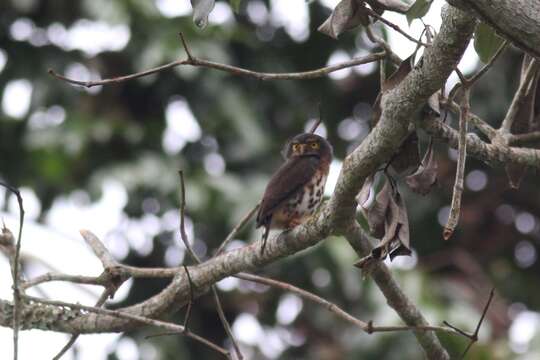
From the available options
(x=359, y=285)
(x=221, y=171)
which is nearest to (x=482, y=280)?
(x=359, y=285)

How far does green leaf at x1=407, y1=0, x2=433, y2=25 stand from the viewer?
120 inches

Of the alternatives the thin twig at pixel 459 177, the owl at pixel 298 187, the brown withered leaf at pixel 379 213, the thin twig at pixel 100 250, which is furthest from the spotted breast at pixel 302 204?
the thin twig at pixel 459 177

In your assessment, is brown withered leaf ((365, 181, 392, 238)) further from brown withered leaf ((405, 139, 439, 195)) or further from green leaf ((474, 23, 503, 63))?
green leaf ((474, 23, 503, 63))

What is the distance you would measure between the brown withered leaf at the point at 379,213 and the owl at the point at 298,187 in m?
1.26

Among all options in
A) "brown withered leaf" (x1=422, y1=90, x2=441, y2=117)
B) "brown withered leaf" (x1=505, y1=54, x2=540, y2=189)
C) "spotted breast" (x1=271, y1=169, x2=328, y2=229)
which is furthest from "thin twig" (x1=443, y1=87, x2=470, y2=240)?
"spotted breast" (x1=271, y1=169, x2=328, y2=229)

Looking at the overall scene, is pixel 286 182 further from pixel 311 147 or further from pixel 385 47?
pixel 385 47

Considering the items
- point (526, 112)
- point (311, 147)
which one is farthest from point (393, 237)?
point (311, 147)

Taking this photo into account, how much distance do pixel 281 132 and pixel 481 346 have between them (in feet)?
8.79

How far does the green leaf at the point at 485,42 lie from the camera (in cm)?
310

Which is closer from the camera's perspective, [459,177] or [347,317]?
[459,177]

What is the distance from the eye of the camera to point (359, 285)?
22.9 feet

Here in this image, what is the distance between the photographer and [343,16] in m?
3.10

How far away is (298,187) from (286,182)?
0.20 feet

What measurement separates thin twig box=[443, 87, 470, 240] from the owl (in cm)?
162
